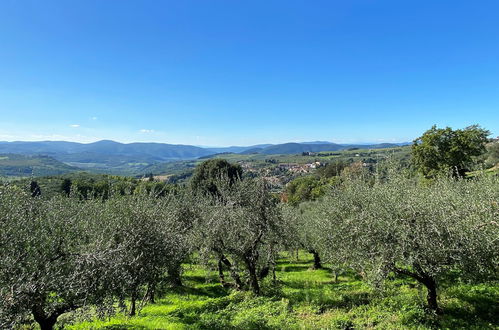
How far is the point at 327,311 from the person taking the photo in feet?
45.0

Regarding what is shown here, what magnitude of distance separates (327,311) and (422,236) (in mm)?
6571

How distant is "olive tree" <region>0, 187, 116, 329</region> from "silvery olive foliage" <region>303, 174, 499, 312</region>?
9882mm

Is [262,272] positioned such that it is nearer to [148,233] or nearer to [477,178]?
[148,233]

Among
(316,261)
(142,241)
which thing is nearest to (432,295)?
(142,241)

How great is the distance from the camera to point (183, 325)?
12844mm

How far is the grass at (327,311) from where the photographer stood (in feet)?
38.0

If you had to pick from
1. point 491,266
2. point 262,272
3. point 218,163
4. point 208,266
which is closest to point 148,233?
point 208,266

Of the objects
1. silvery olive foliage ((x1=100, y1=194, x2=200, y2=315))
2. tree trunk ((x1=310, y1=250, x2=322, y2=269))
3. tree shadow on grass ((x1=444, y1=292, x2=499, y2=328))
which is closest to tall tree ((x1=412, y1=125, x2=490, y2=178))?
tree trunk ((x1=310, y1=250, x2=322, y2=269))

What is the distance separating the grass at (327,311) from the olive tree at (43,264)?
88.1 inches

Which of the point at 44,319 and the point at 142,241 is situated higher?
the point at 142,241

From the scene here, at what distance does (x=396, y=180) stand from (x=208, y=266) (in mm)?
13450

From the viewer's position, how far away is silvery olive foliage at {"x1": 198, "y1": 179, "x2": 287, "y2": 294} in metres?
16.5

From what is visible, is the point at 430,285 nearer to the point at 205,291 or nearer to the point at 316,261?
the point at 205,291

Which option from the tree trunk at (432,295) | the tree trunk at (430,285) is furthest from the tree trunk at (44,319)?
the tree trunk at (432,295)
